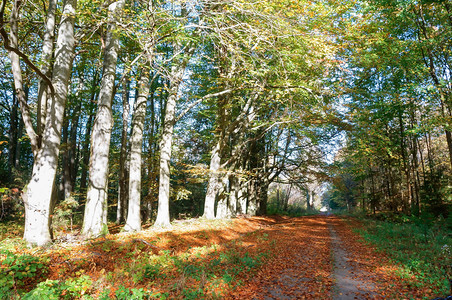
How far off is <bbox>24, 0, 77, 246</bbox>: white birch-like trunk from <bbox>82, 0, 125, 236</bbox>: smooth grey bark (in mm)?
1228

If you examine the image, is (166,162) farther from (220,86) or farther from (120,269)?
(120,269)

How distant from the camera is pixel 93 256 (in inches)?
222

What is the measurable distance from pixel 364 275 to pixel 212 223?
25.2 ft

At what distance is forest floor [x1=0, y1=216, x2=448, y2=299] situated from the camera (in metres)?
4.35

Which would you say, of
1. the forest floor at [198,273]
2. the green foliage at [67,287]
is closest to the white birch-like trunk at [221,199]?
the forest floor at [198,273]

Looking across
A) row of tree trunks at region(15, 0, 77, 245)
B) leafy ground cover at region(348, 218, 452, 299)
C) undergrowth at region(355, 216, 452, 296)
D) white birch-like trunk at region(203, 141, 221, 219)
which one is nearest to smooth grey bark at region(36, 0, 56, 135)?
row of tree trunks at region(15, 0, 77, 245)

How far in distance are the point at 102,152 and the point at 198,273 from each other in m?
5.08

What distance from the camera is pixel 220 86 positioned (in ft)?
40.2

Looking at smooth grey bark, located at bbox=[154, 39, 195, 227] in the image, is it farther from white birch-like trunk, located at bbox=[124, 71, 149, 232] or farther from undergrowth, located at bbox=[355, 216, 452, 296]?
undergrowth, located at bbox=[355, 216, 452, 296]

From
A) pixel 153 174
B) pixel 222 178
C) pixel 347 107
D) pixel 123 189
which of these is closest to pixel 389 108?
pixel 347 107

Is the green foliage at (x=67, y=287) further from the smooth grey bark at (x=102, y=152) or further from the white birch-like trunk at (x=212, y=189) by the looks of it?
the white birch-like trunk at (x=212, y=189)

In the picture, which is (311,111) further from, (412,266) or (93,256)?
(93,256)

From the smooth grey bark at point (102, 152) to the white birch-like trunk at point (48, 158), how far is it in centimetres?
123

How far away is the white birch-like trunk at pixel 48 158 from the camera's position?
606 cm
